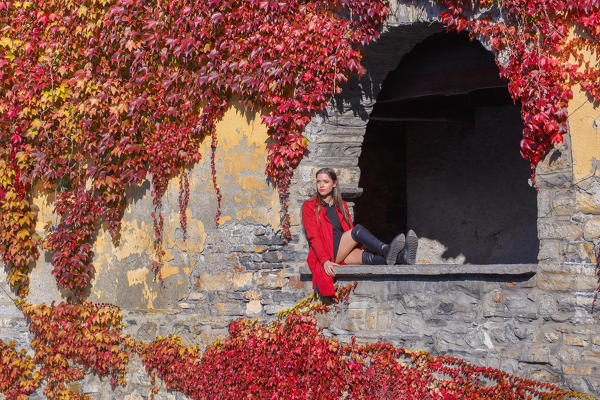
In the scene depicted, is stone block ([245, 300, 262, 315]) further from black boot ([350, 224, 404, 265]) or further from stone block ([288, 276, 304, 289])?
black boot ([350, 224, 404, 265])

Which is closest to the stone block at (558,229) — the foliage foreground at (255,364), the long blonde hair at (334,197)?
the foliage foreground at (255,364)

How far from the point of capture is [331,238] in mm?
6453

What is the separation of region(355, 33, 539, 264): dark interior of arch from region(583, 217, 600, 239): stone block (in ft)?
7.53

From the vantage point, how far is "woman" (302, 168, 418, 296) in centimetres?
629

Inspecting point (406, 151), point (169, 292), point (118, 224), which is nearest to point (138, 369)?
point (169, 292)

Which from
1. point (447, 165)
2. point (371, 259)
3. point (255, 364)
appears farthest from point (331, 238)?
A: point (447, 165)

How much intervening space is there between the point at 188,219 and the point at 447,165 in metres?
3.05

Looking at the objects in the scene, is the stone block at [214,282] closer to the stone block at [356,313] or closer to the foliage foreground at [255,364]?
the foliage foreground at [255,364]

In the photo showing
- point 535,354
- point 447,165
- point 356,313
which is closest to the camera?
point 535,354

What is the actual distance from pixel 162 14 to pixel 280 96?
1473mm

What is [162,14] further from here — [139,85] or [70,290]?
[70,290]

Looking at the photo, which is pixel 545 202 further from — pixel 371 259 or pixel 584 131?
pixel 371 259

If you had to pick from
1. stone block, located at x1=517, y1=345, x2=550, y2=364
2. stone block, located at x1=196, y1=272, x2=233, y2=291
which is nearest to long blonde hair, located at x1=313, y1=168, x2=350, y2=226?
stone block, located at x1=196, y1=272, x2=233, y2=291

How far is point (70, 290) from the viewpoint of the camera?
8039mm
